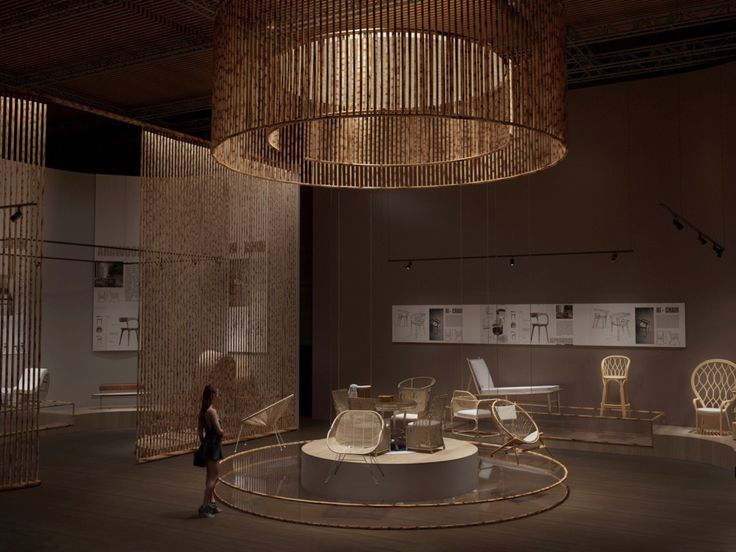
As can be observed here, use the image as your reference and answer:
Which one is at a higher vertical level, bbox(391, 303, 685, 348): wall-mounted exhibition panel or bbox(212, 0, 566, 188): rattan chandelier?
bbox(212, 0, 566, 188): rattan chandelier

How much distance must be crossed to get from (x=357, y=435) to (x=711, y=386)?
5918 millimetres

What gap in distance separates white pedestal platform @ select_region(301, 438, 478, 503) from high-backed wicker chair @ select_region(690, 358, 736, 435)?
4.40 meters

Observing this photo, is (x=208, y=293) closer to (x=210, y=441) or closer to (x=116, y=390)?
(x=210, y=441)

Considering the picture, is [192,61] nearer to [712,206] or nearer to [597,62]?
[597,62]

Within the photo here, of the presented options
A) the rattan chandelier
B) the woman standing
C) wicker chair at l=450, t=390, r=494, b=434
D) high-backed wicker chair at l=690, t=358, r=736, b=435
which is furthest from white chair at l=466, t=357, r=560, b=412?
the rattan chandelier

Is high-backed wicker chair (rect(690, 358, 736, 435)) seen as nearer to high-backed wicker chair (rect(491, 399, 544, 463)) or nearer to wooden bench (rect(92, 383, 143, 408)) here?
high-backed wicker chair (rect(491, 399, 544, 463))

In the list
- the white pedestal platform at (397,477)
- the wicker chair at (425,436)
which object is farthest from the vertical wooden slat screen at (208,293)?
the wicker chair at (425,436)

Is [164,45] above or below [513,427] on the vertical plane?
above

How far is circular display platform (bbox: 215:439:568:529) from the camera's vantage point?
7.00m

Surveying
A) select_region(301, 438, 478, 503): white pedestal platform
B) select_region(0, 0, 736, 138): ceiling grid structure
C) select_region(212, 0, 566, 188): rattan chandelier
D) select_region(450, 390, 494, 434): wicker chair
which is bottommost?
select_region(301, 438, 478, 503): white pedestal platform

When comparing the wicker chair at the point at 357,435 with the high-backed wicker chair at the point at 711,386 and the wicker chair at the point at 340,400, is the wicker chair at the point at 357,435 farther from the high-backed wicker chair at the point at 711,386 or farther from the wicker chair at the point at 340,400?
the high-backed wicker chair at the point at 711,386

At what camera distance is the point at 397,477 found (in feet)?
24.6

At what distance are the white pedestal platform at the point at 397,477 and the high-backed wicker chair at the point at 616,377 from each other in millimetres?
4394

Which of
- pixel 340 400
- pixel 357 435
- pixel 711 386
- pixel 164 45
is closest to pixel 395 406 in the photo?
pixel 340 400
